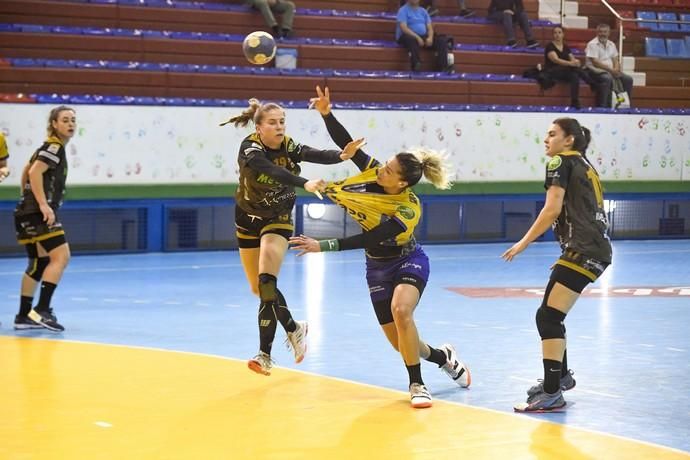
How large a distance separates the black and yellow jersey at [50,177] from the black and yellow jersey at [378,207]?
11.6 ft

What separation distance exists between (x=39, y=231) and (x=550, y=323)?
517cm

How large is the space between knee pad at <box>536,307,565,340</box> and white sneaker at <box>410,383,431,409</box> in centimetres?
82

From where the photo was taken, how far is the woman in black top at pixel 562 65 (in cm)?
2011

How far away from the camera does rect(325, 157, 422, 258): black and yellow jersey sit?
725 centimetres

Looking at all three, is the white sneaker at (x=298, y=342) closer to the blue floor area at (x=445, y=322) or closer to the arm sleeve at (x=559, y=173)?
the blue floor area at (x=445, y=322)

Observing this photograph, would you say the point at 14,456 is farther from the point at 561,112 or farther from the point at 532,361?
the point at 561,112

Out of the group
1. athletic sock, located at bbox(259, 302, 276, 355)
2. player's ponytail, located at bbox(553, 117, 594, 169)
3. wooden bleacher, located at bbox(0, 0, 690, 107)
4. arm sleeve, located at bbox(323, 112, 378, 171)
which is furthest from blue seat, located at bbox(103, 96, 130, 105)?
player's ponytail, located at bbox(553, 117, 594, 169)

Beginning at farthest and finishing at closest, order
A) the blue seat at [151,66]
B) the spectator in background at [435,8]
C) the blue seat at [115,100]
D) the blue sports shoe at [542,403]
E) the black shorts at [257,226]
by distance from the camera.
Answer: the spectator in background at [435,8]
the blue seat at [151,66]
the blue seat at [115,100]
the black shorts at [257,226]
the blue sports shoe at [542,403]

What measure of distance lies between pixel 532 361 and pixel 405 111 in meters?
10.0

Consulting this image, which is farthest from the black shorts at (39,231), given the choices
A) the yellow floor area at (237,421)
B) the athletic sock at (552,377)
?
the athletic sock at (552,377)

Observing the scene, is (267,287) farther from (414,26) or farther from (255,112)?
(414,26)

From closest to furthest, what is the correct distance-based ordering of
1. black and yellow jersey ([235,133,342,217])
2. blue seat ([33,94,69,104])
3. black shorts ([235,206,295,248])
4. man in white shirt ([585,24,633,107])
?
1. black and yellow jersey ([235,133,342,217])
2. black shorts ([235,206,295,248])
3. blue seat ([33,94,69,104])
4. man in white shirt ([585,24,633,107])

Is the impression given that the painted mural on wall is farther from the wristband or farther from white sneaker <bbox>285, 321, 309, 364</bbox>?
the wristband

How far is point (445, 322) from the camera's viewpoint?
10609 mm
